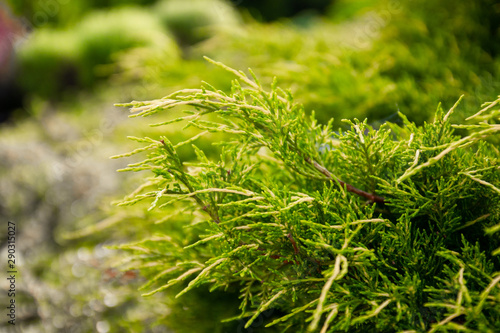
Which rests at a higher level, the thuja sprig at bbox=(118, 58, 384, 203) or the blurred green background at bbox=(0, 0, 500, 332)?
the thuja sprig at bbox=(118, 58, 384, 203)

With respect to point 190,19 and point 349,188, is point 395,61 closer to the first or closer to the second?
point 349,188

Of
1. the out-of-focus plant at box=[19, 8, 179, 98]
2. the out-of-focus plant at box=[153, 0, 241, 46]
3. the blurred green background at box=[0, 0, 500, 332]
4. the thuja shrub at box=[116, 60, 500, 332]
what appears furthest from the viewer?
the out-of-focus plant at box=[153, 0, 241, 46]

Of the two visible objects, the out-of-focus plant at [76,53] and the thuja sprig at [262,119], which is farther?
the out-of-focus plant at [76,53]

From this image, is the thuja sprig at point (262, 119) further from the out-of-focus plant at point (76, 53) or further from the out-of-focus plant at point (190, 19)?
the out-of-focus plant at point (190, 19)

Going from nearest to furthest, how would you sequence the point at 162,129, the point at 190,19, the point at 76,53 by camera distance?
the point at 162,129 → the point at 76,53 → the point at 190,19

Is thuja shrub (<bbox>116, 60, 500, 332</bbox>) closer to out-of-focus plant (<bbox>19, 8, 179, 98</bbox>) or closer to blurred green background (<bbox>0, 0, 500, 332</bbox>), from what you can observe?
blurred green background (<bbox>0, 0, 500, 332</bbox>)

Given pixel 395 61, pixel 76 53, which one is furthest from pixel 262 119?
pixel 76 53

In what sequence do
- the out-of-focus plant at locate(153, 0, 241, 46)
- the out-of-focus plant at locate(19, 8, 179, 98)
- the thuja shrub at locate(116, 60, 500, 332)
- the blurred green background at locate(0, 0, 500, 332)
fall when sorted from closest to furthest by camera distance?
the thuja shrub at locate(116, 60, 500, 332) < the blurred green background at locate(0, 0, 500, 332) < the out-of-focus plant at locate(19, 8, 179, 98) < the out-of-focus plant at locate(153, 0, 241, 46)

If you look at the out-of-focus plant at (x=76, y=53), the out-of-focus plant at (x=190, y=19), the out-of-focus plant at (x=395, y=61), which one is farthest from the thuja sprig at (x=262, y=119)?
the out-of-focus plant at (x=190, y=19)

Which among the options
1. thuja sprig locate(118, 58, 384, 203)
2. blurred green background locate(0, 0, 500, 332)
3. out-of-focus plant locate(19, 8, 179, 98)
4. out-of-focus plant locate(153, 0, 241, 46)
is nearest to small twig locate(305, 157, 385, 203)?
thuja sprig locate(118, 58, 384, 203)

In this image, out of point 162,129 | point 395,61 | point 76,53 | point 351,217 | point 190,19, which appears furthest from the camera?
point 190,19

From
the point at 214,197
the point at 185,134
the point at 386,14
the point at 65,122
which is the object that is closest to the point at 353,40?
the point at 386,14
